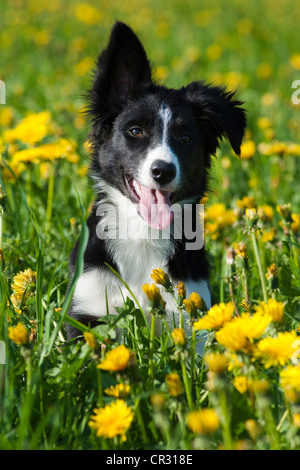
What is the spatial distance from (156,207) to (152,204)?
0.02m

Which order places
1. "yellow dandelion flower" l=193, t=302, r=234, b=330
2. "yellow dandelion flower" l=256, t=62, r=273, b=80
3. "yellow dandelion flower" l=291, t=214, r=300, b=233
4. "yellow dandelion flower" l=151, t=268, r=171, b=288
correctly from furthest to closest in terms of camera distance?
"yellow dandelion flower" l=256, t=62, r=273, b=80
"yellow dandelion flower" l=291, t=214, r=300, b=233
"yellow dandelion flower" l=151, t=268, r=171, b=288
"yellow dandelion flower" l=193, t=302, r=234, b=330

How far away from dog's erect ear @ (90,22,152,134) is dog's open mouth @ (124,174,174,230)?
41 cm

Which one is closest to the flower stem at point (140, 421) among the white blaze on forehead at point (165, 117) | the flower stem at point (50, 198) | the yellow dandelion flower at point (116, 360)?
the yellow dandelion flower at point (116, 360)

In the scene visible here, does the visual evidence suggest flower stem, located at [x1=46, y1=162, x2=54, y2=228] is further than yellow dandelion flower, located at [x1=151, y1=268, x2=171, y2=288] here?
Yes

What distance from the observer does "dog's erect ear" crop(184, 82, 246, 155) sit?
3139 mm

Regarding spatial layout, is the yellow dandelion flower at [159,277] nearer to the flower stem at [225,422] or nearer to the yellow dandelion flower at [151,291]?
the yellow dandelion flower at [151,291]

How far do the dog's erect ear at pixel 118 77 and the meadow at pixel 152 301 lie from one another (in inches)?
6.7

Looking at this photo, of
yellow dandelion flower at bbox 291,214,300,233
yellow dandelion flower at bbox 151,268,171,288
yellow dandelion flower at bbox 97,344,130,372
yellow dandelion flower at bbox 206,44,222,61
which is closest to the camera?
yellow dandelion flower at bbox 97,344,130,372

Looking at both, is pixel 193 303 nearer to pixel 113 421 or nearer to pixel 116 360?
pixel 116 360

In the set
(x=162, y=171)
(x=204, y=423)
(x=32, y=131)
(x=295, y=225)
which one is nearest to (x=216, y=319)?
(x=204, y=423)

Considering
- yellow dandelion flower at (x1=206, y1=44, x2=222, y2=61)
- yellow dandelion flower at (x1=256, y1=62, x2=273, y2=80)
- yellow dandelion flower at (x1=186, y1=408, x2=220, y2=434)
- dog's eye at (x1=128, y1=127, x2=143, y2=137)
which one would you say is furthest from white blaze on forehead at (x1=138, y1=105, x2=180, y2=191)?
yellow dandelion flower at (x1=206, y1=44, x2=222, y2=61)

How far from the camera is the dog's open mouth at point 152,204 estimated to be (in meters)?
2.96

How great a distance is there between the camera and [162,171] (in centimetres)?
275

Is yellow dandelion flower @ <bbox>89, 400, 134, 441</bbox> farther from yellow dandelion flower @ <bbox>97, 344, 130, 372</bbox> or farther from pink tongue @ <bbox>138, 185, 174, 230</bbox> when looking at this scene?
pink tongue @ <bbox>138, 185, 174, 230</bbox>
